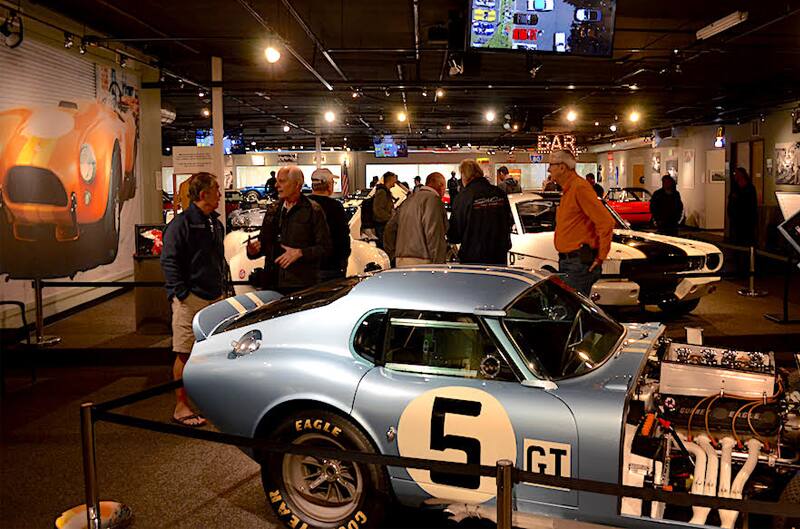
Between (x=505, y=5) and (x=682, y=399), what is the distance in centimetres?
520

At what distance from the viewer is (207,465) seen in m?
5.55

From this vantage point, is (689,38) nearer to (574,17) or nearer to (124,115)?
(574,17)

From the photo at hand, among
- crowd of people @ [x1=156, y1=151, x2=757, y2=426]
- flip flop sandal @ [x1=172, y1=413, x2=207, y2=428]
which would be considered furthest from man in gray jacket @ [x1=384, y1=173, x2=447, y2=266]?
flip flop sandal @ [x1=172, y1=413, x2=207, y2=428]

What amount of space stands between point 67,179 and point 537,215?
679cm

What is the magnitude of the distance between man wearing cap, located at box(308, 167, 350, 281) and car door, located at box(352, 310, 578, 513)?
354 cm

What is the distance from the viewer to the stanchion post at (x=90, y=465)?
154 inches

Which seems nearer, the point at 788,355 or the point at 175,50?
the point at 788,355

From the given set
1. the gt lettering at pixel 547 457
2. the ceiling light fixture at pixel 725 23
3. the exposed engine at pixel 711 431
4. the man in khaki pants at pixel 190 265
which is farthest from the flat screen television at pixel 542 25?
the gt lettering at pixel 547 457

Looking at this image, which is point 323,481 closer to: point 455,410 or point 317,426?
point 317,426

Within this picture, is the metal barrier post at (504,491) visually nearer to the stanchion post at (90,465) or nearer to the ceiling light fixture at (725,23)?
the stanchion post at (90,465)

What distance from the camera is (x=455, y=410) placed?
3982 millimetres

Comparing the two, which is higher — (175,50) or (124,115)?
(175,50)

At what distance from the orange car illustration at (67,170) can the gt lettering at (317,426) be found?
24.8 feet

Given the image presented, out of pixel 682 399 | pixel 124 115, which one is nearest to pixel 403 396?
pixel 682 399
